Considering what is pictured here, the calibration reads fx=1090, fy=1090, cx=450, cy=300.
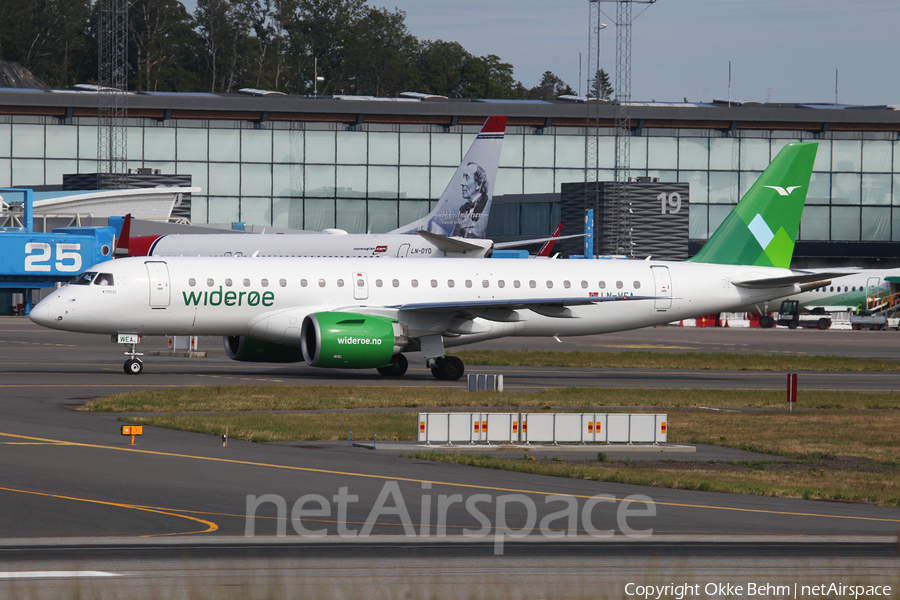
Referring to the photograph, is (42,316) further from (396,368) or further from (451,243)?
(451,243)

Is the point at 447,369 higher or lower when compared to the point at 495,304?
lower

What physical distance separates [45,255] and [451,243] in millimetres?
35514

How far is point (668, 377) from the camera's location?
3981 cm

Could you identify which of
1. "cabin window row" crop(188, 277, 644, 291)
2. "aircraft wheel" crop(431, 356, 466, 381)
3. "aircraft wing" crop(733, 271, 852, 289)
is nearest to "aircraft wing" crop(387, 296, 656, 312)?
"cabin window row" crop(188, 277, 644, 291)

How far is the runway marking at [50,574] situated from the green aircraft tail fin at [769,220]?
1325 inches

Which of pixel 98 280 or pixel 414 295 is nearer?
pixel 98 280

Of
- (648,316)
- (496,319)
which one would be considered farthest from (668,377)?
(496,319)

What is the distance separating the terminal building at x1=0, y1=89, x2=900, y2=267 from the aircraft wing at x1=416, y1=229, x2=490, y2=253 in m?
53.6

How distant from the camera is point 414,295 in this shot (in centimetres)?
3703

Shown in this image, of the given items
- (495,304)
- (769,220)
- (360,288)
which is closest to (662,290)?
(769,220)

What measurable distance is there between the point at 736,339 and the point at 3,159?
74050 millimetres

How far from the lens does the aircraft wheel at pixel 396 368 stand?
122ft

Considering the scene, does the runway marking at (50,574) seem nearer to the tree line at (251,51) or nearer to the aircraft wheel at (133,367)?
the aircraft wheel at (133,367)

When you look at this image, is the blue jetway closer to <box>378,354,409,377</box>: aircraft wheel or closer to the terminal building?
the terminal building
